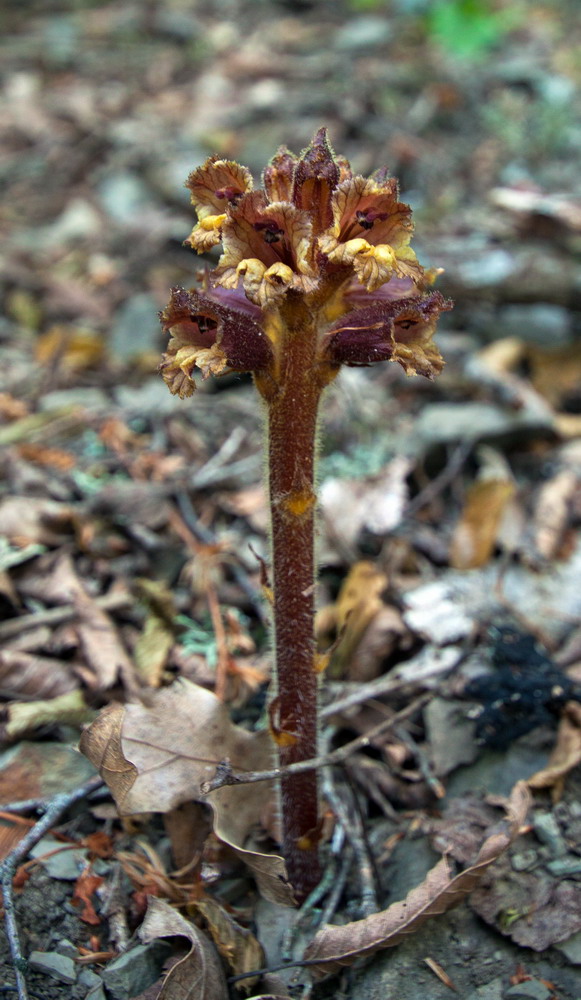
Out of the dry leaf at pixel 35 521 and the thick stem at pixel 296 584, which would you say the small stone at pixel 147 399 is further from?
the thick stem at pixel 296 584

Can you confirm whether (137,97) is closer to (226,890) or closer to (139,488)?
(139,488)

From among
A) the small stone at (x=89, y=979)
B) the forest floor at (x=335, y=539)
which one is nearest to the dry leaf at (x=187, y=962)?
the forest floor at (x=335, y=539)

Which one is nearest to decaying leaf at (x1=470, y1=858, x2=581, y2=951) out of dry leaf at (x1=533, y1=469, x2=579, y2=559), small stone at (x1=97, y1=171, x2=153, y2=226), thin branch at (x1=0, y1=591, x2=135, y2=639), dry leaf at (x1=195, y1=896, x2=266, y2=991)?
dry leaf at (x1=195, y1=896, x2=266, y2=991)

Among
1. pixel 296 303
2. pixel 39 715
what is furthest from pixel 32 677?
pixel 296 303

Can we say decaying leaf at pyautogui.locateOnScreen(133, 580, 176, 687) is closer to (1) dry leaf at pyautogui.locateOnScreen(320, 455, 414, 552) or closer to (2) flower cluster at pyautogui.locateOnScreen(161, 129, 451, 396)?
(1) dry leaf at pyautogui.locateOnScreen(320, 455, 414, 552)

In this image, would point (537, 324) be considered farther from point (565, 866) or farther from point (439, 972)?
point (439, 972)

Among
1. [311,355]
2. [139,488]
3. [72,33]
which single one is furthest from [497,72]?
[311,355]
